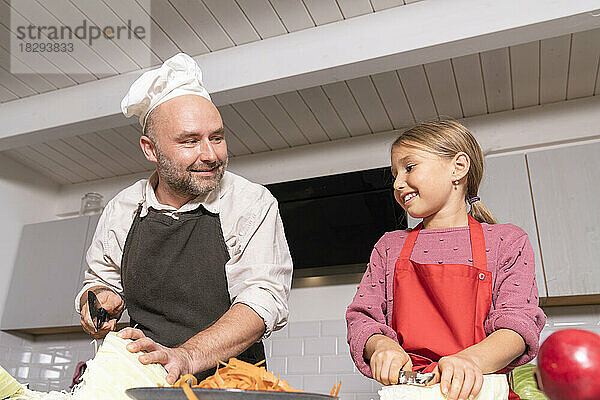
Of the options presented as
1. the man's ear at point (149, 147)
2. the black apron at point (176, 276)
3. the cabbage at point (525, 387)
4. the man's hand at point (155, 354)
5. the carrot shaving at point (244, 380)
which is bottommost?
the carrot shaving at point (244, 380)

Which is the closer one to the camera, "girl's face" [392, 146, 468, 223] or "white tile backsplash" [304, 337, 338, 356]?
"girl's face" [392, 146, 468, 223]

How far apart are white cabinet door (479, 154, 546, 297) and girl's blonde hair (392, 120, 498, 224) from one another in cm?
138

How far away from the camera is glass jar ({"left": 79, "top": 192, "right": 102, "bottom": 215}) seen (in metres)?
3.89

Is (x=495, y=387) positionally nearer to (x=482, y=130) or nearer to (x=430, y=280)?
(x=430, y=280)

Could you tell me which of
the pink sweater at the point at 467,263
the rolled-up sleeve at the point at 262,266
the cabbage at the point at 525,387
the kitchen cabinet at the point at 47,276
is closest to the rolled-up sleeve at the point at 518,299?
the pink sweater at the point at 467,263

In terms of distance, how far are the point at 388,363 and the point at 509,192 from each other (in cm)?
198

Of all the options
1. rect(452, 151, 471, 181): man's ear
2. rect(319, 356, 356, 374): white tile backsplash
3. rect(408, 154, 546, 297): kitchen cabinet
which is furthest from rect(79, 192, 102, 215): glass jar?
rect(452, 151, 471, 181): man's ear

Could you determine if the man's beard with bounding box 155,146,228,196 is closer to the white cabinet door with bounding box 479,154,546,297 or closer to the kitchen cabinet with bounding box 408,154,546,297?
the kitchen cabinet with bounding box 408,154,546,297

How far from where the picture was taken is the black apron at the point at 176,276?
1335 millimetres

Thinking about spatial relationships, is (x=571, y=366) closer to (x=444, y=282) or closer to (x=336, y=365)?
(x=444, y=282)

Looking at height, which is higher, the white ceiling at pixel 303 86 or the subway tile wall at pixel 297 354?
the white ceiling at pixel 303 86

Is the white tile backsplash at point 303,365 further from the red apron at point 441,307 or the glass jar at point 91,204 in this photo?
the red apron at point 441,307

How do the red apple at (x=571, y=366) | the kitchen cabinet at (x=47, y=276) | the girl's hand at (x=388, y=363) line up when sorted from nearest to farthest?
the red apple at (x=571, y=366)
the girl's hand at (x=388, y=363)
the kitchen cabinet at (x=47, y=276)

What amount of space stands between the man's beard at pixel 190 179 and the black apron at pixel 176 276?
61 millimetres
